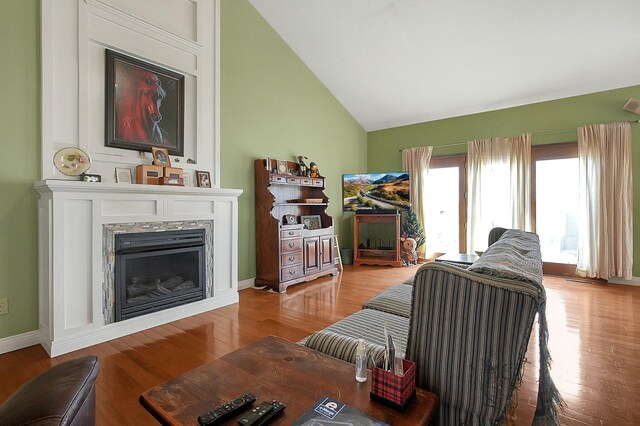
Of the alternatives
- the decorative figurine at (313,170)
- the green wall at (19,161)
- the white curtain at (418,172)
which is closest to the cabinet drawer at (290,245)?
the decorative figurine at (313,170)

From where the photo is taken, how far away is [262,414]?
0.87 metres

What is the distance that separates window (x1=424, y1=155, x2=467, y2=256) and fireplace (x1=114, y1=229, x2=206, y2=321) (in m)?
4.12

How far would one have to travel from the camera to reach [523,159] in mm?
4781

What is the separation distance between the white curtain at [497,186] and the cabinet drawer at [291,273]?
299 cm

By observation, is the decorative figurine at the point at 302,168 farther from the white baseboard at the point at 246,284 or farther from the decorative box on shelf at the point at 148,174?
the decorative box on shelf at the point at 148,174

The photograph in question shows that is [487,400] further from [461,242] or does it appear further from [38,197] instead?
[461,242]

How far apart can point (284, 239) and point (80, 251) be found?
213cm

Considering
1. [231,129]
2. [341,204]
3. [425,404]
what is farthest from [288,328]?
[341,204]

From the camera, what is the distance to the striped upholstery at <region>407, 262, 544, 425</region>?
100 cm

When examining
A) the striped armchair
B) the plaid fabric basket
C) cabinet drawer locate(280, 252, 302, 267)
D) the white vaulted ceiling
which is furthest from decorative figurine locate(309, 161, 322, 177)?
the plaid fabric basket

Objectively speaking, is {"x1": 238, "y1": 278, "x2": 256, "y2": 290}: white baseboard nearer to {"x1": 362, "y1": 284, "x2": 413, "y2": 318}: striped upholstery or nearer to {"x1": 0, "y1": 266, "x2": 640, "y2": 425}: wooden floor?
{"x1": 0, "y1": 266, "x2": 640, "y2": 425}: wooden floor

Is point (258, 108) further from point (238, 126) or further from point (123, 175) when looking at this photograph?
point (123, 175)

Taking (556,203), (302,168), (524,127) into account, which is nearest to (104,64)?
(302,168)

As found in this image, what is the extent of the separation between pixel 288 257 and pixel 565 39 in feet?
13.9
